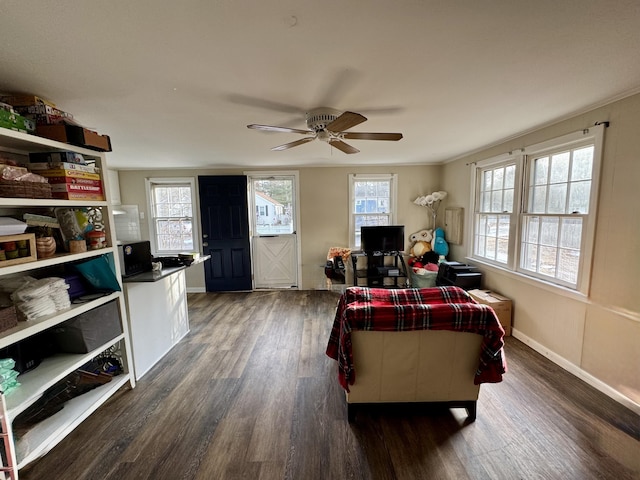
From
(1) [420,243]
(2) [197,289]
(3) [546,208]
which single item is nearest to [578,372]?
(3) [546,208]

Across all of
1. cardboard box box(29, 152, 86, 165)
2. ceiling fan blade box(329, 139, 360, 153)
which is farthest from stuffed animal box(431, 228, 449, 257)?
cardboard box box(29, 152, 86, 165)

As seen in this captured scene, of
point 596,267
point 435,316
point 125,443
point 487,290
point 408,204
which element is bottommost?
point 125,443

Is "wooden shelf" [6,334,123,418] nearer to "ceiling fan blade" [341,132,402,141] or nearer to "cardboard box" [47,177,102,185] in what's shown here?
"cardboard box" [47,177,102,185]

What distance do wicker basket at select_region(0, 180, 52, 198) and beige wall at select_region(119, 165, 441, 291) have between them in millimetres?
3122

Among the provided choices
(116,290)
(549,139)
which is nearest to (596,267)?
(549,139)

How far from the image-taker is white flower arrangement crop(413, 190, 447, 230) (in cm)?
436

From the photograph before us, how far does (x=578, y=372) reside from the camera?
2225mm

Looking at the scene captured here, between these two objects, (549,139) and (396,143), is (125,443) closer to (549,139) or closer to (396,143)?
(396,143)

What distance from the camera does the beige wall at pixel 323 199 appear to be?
15.1 feet

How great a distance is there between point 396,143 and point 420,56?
6.11ft

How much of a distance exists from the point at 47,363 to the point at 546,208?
4455 millimetres

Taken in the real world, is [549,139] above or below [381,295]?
above

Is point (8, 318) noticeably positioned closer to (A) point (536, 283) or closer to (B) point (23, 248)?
(B) point (23, 248)

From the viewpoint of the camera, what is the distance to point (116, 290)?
80.4 inches
